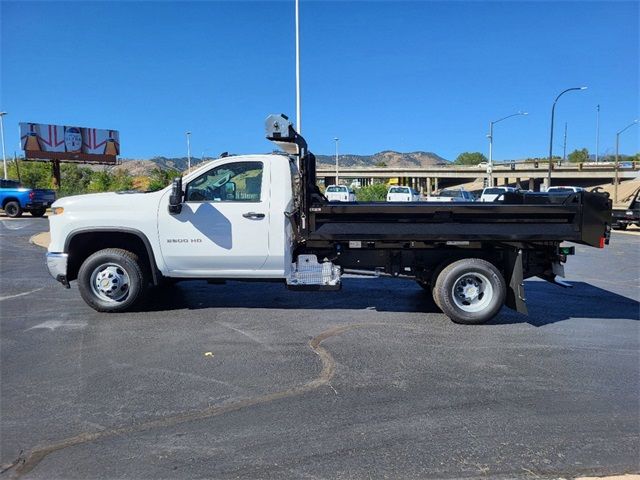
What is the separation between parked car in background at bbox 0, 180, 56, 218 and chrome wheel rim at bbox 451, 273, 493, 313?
86.3 feet

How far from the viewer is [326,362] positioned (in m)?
5.24

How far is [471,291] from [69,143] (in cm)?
6525

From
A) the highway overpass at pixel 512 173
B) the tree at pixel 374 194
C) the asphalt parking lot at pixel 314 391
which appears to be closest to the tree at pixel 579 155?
the highway overpass at pixel 512 173

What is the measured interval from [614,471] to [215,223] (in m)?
5.05

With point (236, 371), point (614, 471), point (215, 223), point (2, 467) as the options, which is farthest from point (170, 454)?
point (215, 223)

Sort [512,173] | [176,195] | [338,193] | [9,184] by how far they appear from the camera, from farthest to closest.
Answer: [512,173]
[338,193]
[9,184]
[176,195]

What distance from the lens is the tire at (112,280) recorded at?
6879 mm

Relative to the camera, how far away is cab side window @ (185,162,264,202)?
6.86 meters

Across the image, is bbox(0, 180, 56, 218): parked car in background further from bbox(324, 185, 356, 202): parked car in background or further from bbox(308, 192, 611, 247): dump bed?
bbox(308, 192, 611, 247): dump bed

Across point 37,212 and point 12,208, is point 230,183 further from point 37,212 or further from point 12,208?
point 37,212

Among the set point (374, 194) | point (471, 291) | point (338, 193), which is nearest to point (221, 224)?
point (471, 291)

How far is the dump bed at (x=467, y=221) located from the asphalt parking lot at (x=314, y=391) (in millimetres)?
1170

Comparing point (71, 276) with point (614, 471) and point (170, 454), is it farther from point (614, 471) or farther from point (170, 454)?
point (614, 471)

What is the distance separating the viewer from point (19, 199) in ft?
87.6
